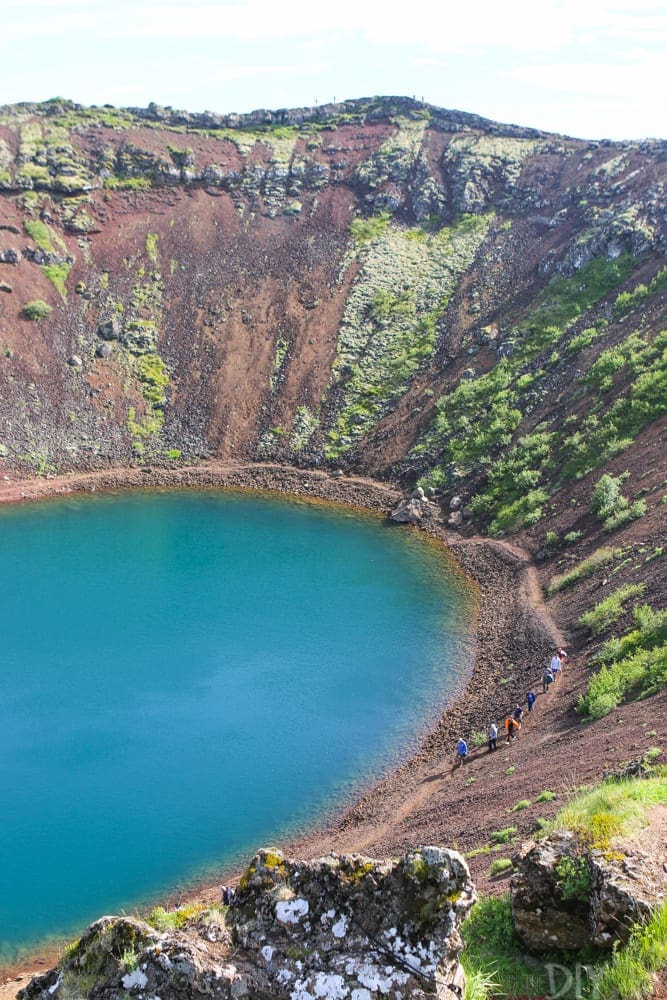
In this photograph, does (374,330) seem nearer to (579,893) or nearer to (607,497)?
(607,497)

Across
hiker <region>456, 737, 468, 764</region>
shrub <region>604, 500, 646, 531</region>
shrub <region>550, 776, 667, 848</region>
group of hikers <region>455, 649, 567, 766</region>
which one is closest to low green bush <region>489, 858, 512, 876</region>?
shrub <region>550, 776, 667, 848</region>

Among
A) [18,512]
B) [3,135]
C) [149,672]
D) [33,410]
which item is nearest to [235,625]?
[149,672]

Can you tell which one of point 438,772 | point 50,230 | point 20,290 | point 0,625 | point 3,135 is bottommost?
point 0,625

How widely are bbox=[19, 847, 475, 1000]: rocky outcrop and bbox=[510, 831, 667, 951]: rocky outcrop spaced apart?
2436mm

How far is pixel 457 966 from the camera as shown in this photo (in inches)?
368

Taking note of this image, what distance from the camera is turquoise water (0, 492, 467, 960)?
29797 mm

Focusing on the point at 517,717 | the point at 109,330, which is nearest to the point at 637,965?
the point at 517,717

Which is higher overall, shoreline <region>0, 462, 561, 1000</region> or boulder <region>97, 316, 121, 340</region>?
boulder <region>97, 316, 121, 340</region>

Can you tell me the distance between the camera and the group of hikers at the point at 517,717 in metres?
32.0

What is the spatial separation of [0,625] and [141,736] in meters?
14.0

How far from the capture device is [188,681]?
39500 millimetres

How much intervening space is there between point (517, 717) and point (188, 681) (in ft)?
52.7

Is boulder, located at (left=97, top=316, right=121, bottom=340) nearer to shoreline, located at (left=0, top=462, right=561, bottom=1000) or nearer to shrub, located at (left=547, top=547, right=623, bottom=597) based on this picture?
shoreline, located at (left=0, top=462, right=561, bottom=1000)

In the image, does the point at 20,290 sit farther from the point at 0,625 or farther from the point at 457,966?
the point at 457,966
